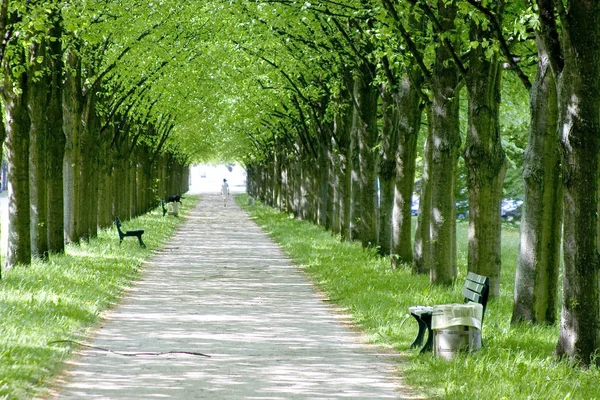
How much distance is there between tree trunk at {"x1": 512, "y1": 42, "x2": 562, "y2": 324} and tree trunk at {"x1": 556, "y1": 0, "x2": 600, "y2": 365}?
263 cm

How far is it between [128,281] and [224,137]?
48.3 metres

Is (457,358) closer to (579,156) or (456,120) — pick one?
(579,156)

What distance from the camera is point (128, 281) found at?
677 inches

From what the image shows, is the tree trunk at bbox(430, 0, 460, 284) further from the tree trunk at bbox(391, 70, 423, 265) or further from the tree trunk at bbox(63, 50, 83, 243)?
the tree trunk at bbox(63, 50, 83, 243)

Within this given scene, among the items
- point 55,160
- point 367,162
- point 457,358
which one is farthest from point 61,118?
point 457,358

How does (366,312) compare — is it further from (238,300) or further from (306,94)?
(306,94)

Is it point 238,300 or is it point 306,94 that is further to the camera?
point 306,94

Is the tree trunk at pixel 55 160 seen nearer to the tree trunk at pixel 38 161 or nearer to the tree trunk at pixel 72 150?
the tree trunk at pixel 38 161

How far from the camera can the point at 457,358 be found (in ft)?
30.5

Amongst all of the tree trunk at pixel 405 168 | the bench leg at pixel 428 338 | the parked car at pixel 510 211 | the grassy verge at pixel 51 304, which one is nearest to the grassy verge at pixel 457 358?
the bench leg at pixel 428 338

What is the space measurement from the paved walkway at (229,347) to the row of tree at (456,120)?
2.19m

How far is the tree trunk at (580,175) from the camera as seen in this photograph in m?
8.80

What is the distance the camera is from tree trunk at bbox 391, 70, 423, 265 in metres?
19.0

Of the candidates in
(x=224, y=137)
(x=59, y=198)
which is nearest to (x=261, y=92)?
(x=59, y=198)
